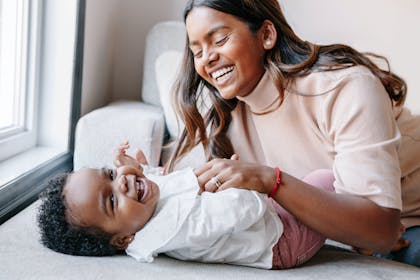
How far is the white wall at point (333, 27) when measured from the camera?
239 cm

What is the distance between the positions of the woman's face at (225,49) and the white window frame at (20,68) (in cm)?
A: 72

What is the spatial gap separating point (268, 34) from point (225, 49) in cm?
14

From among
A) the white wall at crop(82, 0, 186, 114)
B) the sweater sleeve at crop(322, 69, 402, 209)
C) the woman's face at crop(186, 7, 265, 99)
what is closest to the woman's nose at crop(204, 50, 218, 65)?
the woman's face at crop(186, 7, 265, 99)

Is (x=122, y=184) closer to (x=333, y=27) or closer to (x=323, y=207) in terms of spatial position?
(x=323, y=207)

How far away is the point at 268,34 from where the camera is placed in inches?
52.1

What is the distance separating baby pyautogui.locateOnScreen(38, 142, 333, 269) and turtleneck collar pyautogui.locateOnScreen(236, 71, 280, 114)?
334 millimetres

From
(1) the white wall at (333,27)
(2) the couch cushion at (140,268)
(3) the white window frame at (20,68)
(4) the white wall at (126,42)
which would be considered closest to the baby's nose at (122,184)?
(2) the couch cushion at (140,268)

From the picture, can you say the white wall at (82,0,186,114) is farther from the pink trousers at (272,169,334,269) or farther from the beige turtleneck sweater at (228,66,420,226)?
the pink trousers at (272,169,334,269)

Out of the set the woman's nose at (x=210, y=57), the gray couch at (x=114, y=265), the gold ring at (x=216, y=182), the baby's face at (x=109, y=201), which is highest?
the woman's nose at (x=210, y=57)

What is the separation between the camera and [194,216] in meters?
1.04

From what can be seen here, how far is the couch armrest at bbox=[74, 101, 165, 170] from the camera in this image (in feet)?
5.99

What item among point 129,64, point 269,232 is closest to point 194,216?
point 269,232

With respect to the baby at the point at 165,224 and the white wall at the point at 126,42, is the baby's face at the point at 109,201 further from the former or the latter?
the white wall at the point at 126,42

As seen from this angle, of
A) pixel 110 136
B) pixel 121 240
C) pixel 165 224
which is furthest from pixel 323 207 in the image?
pixel 110 136
